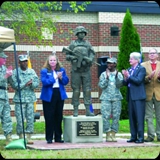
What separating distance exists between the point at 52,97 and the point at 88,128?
1172 mm

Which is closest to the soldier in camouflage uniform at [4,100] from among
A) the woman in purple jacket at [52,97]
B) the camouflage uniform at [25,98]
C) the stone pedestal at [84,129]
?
the camouflage uniform at [25,98]

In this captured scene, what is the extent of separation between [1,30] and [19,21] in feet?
23.2

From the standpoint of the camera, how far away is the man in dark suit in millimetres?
12648

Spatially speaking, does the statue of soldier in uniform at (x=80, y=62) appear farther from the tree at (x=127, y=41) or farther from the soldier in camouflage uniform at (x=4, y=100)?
the tree at (x=127, y=41)

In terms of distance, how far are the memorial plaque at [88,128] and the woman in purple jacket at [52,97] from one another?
503 mm

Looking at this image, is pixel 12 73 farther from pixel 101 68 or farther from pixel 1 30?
pixel 101 68

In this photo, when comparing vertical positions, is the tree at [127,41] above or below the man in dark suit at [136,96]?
above

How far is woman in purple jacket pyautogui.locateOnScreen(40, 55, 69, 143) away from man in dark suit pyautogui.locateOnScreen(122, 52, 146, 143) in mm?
1568

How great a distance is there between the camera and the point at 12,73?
41.6ft

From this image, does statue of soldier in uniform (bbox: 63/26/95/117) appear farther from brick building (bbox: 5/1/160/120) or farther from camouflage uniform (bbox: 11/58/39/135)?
brick building (bbox: 5/1/160/120)

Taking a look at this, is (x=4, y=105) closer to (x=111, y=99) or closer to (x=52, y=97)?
(x=52, y=97)

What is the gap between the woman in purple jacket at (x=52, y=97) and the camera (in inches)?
497

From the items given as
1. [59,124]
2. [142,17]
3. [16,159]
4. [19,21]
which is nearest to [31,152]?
[16,159]

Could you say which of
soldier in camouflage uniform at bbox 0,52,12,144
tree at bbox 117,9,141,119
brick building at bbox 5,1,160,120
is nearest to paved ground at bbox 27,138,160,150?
soldier in camouflage uniform at bbox 0,52,12,144
